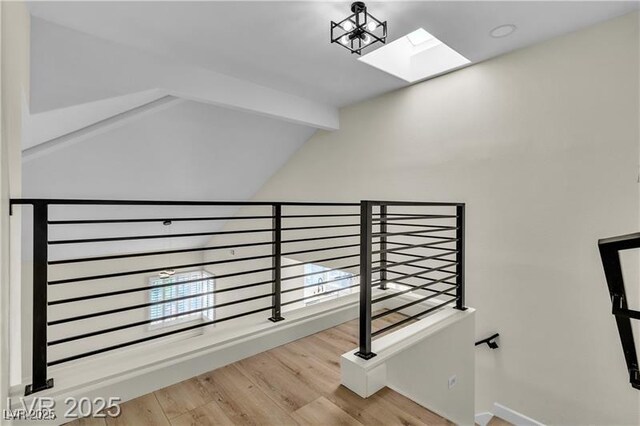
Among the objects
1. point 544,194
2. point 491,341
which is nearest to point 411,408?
point 491,341

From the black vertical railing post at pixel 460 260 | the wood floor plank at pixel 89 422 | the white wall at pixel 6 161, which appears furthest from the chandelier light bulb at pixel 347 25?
the wood floor plank at pixel 89 422

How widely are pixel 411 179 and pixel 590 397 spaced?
97.0 inches

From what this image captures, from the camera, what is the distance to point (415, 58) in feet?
11.7

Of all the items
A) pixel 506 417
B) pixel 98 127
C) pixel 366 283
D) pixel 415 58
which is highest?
pixel 415 58

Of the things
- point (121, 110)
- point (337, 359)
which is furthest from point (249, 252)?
point (337, 359)

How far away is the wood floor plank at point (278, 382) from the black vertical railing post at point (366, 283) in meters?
0.41

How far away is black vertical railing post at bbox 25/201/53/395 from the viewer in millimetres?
1510

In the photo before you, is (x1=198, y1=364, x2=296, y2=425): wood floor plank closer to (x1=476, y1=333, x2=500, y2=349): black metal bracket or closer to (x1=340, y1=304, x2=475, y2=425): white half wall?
(x1=340, y1=304, x2=475, y2=425): white half wall

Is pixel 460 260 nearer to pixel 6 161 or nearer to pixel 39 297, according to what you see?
pixel 39 297

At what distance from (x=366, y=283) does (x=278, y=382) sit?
84 cm

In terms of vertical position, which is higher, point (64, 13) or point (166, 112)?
point (64, 13)

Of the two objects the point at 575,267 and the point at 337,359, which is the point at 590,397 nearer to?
the point at 575,267

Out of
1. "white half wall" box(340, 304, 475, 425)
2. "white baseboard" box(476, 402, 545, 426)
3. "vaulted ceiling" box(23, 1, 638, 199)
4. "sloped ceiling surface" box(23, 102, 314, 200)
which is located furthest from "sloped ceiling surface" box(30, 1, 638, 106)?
"white baseboard" box(476, 402, 545, 426)

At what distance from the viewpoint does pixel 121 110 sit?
3303mm
